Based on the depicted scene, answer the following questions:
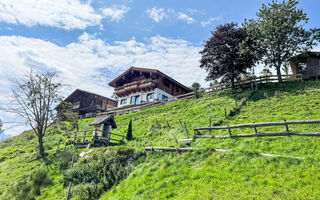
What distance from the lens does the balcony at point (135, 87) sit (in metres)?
44.4

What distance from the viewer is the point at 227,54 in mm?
30875

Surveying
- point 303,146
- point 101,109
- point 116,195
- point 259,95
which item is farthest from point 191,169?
point 101,109

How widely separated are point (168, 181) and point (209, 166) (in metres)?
2.22

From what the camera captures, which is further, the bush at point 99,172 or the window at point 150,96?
the window at point 150,96

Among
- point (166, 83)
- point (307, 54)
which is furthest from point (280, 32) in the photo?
point (166, 83)

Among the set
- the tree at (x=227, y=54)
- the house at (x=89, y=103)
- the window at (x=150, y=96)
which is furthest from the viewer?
the house at (x=89, y=103)

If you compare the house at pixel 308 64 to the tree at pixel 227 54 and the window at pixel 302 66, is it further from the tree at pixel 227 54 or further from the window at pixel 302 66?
the tree at pixel 227 54

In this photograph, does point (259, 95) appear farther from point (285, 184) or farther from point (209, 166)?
point (285, 184)

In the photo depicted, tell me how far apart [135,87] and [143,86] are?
85.1 inches

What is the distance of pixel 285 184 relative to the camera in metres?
8.43

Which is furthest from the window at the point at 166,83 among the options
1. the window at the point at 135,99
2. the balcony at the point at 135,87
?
the window at the point at 135,99

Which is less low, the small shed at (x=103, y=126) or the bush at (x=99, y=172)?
the small shed at (x=103, y=126)

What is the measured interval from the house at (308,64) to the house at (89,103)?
131 feet

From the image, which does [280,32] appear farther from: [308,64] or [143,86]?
[143,86]
